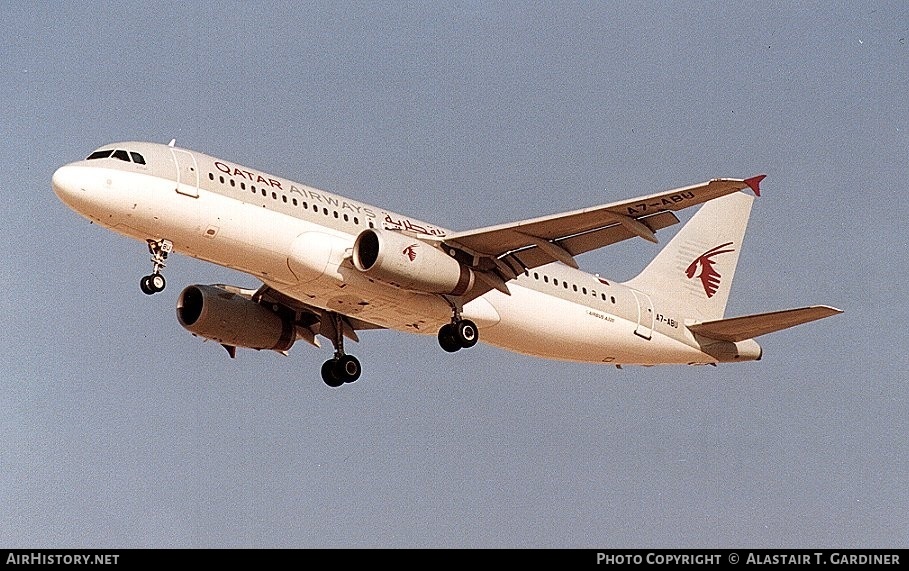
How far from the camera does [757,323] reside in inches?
1430

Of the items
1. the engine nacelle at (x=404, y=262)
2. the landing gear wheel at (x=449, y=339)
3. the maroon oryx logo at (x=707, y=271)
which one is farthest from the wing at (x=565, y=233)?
the maroon oryx logo at (x=707, y=271)

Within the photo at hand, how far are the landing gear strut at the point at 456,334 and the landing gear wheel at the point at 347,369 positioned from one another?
167 inches

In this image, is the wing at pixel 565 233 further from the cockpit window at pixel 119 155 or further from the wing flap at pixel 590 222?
the cockpit window at pixel 119 155

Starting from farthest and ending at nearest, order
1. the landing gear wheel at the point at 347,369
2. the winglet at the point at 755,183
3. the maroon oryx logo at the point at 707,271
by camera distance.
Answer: the maroon oryx logo at the point at 707,271
the landing gear wheel at the point at 347,369
the winglet at the point at 755,183

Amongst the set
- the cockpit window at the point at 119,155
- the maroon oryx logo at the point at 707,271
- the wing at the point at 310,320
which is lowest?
the wing at the point at 310,320

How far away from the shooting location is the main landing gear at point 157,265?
30.5 meters

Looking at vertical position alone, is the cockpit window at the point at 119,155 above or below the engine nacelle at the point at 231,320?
above

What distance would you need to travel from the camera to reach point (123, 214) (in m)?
30.0

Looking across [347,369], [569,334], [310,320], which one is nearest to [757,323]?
[569,334]

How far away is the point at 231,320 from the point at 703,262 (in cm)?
1534

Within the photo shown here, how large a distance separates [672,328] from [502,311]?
6.05 meters

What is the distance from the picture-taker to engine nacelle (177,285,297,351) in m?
36.8
